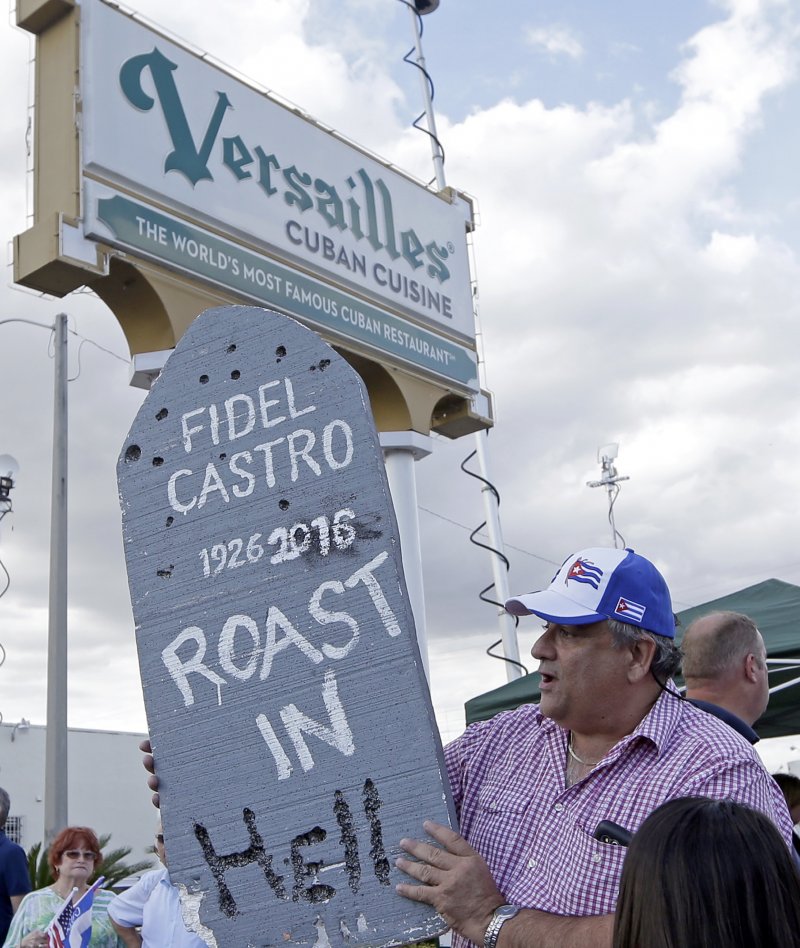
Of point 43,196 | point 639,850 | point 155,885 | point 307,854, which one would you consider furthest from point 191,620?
point 43,196

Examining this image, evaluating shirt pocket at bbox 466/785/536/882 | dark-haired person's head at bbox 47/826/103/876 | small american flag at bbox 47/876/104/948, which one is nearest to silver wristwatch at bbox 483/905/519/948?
shirt pocket at bbox 466/785/536/882

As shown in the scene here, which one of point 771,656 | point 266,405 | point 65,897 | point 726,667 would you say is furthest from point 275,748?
point 65,897

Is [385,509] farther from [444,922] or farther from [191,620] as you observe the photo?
[444,922]

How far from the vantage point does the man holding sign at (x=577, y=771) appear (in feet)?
6.02

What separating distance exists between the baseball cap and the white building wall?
2188 centimetres

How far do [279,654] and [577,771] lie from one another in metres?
0.59

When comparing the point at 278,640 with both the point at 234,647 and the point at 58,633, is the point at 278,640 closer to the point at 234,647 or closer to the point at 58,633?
the point at 234,647

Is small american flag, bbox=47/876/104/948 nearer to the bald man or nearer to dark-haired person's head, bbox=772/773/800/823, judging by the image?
the bald man

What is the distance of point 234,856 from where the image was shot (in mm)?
1997

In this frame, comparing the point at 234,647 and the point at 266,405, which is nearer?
the point at 234,647

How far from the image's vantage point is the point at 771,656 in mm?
4863

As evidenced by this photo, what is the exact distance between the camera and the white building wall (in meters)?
22.6

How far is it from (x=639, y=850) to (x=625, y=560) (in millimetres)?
911

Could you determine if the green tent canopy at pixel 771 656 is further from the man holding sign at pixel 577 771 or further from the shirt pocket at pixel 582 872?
the shirt pocket at pixel 582 872
